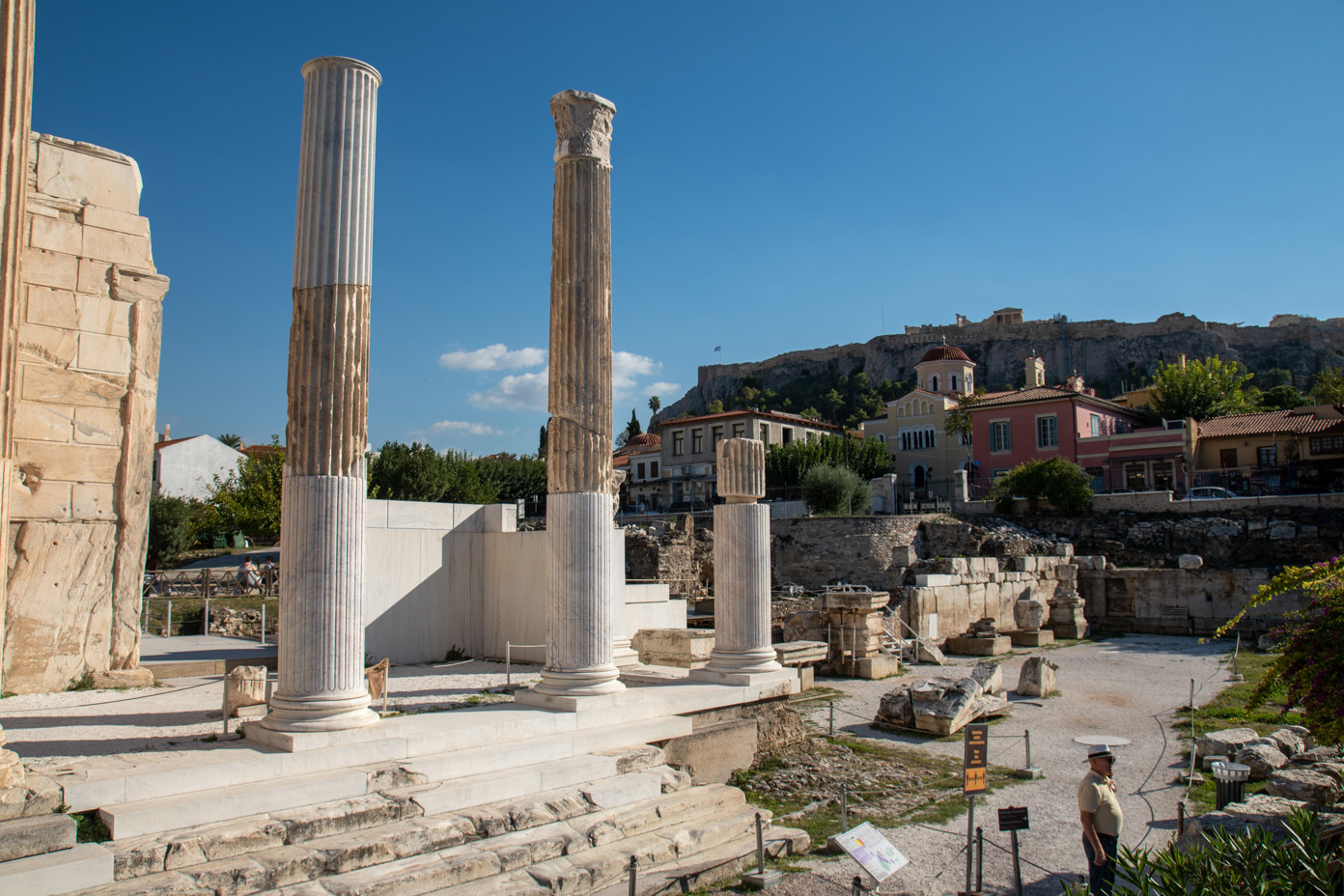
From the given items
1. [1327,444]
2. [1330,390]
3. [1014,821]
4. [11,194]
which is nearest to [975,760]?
[1014,821]

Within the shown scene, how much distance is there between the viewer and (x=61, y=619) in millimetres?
9211

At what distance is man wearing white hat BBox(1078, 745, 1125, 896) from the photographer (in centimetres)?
645

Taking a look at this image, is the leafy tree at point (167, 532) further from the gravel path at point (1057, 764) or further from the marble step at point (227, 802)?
the marble step at point (227, 802)

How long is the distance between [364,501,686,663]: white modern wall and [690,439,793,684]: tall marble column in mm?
1665

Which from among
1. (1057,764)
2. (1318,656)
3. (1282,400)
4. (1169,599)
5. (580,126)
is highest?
(1282,400)

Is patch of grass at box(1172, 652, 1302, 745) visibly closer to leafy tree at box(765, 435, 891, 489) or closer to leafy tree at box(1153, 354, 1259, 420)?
leafy tree at box(765, 435, 891, 489)

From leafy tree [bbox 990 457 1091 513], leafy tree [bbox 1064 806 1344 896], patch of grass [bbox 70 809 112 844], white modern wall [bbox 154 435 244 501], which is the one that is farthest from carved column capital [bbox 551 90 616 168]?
white modern wall [bbox 154 435 244 501]

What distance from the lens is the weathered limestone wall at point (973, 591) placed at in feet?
70.8

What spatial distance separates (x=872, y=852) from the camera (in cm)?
626

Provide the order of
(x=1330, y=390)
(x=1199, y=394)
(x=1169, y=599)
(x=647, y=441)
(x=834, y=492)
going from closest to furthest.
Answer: (x=1169, y=599), (x=834, y=492), (x=1330, y=390), (x=1199, y=394), (x=647, y=441)

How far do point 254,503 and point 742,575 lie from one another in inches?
1195

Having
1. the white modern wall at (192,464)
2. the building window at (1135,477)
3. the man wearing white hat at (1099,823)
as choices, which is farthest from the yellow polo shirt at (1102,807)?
the white modern wall at (192,464)

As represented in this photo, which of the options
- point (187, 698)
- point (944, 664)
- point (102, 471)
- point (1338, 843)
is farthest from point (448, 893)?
point (944, 664)

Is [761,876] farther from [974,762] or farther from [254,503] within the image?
[254,503]
